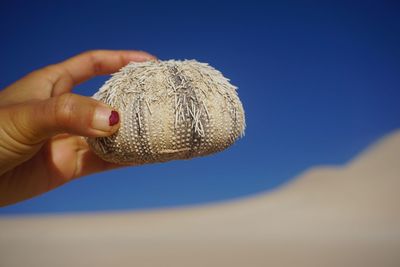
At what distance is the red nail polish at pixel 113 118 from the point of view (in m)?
1.36

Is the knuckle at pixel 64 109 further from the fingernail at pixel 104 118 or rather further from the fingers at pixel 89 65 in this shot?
the fingers at pixel 89 65

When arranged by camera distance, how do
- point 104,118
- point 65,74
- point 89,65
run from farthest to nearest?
point 89,65
point 65,74
point 104,118

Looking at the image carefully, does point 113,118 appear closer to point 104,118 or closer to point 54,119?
point 104,118

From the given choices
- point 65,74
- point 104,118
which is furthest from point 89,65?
point 104,118

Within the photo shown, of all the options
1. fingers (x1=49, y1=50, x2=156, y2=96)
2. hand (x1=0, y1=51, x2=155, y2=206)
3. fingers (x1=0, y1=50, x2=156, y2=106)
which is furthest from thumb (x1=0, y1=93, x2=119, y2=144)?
fingers (x1=49, y1=50, x2=156, y2=96)

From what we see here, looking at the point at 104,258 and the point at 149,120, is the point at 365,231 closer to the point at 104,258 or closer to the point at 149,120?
the point at 104,258

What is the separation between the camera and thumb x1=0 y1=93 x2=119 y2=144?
53.3 inches

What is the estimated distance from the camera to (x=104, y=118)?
1.35 metres

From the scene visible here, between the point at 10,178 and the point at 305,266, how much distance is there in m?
4.46

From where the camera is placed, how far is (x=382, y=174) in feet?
53.1

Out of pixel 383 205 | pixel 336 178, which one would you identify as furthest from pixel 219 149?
pixel 336 178

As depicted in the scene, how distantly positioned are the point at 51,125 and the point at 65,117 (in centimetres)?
8

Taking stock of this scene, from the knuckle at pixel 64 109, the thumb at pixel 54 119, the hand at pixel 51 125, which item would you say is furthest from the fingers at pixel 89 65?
the knuckle at pixel 64 109

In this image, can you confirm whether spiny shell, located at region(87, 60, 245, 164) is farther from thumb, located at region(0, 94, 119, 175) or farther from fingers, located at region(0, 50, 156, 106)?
fingers, located at region(0, 50, 156, 106)
